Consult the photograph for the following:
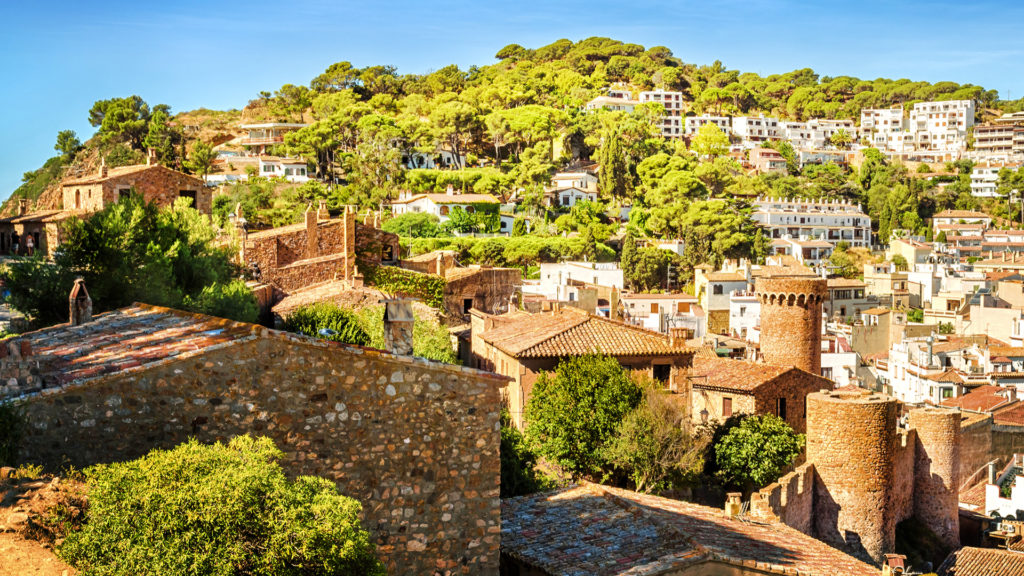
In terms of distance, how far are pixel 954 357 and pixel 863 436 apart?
20.6 metres

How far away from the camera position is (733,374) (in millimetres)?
25875

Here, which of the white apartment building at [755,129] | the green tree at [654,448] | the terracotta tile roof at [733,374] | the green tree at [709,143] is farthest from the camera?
the white apartment building at [755,129]

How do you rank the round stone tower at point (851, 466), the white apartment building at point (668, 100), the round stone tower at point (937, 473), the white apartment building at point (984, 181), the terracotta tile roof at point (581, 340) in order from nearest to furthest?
the terracotta tile roof at point (581, 340) → the round stone tower at point (851, 466) → the round stone tower at point (937, 473) → the white apartment building at point (984, 181) → the white apartment building at point (668, 100)

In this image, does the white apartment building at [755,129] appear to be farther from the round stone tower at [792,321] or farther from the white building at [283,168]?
the round stone tower at [792,321]

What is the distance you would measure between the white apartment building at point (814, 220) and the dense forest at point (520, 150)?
8.70 feet

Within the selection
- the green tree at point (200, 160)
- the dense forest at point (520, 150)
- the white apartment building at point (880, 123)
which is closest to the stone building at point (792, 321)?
the dense forest at point (520, 150)

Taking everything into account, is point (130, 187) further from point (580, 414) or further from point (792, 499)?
point (792, 499)

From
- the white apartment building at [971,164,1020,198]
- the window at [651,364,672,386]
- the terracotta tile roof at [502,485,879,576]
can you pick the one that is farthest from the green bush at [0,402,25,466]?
the white apartment building at [971,164,1020,198]

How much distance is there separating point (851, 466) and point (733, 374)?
13.1 feet

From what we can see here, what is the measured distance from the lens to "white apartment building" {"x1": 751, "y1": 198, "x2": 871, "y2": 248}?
87.8 meters

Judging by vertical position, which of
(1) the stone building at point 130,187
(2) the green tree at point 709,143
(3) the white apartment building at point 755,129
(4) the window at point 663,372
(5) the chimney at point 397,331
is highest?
(3) the white apartment building at point 755,129

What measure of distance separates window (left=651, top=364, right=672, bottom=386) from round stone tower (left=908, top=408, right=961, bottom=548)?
772cm

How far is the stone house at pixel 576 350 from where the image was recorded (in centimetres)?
2131

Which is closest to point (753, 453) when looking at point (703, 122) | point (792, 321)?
point (792, 321)
